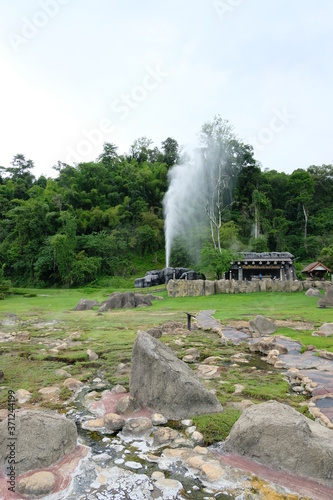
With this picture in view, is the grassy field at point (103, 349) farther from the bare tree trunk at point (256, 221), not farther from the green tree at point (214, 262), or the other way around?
the bare tree trunk at point (256, 221)

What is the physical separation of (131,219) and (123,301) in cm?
2742

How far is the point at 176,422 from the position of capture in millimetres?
4469

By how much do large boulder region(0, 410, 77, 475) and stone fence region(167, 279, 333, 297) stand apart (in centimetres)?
2004

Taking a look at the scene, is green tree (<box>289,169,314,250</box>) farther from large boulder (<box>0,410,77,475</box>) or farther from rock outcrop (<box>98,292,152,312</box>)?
large boulder (<box>0,410,77,475</box>)

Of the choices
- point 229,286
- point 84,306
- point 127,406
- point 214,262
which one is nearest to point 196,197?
point 214,262

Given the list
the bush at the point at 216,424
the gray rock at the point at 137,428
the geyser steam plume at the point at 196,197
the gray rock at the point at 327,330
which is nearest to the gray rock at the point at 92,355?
the gray rock at the point at 137,428

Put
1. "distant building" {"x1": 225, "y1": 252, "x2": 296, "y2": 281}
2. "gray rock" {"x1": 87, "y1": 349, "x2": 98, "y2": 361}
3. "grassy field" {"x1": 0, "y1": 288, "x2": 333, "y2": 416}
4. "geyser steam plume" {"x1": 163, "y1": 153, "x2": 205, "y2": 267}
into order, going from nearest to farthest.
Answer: "grassy field" {"x1": 0, "y1": 288, "x2": 333, "y2": 416} < "gray rock" {"x1": 87, "y1": 349, "x2": 98, "y2": 361} < "distant building" {"x1": 225, "y1": 252, "x2": 296, "y2": 281} < "geyser steam plume" {"x1": 163, "y1": 153, "x2": 205, "y2": 267}

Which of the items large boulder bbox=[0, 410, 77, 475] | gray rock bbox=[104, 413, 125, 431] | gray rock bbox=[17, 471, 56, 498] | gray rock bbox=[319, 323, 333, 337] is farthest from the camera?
gray rock bbox=[319, 323, 333, 337]

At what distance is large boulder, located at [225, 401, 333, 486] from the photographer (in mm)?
3289

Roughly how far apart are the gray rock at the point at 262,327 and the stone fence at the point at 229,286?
13.2 meters

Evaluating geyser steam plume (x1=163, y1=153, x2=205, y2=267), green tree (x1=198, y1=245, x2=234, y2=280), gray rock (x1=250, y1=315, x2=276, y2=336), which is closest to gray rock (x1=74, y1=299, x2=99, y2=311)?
gray rock (x1=250, y1=315, x2=276, y2=336)

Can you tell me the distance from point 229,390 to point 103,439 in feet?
7.14

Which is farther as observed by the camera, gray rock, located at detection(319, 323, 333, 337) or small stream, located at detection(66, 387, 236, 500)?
gray rock, located at detection(319, 323, 333, 337)

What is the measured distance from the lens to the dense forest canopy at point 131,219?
3612cm
